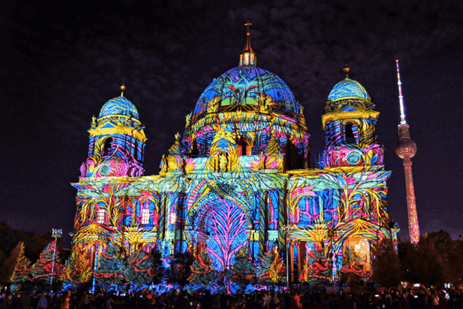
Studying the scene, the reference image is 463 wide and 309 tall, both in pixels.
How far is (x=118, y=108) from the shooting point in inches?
2361

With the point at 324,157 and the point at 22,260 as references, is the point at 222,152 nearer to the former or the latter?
the point at 324,157

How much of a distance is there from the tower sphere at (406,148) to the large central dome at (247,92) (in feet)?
47.6

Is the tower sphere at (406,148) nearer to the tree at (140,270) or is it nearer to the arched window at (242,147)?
the arched window at (242,147)

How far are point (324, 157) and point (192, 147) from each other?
731 inches

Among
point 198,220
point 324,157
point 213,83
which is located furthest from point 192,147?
point 324,157

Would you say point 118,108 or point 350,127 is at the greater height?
point 118,108

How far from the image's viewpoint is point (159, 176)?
175 ft

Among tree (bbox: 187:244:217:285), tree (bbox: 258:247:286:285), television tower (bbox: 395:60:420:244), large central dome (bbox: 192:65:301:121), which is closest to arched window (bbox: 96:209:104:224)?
large central dome (bbox: 192:65:301:121)

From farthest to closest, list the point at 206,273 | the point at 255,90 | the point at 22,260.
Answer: the point at 255,90
the point at 22,260
the point at 206,273

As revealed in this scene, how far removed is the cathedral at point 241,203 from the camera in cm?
4616

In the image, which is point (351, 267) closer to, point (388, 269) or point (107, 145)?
point (388, 269)

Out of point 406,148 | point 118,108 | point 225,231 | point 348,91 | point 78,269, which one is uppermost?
point 348,91

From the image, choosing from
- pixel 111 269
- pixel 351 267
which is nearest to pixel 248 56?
pixel 351 267

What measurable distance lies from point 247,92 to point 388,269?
2969 cm
